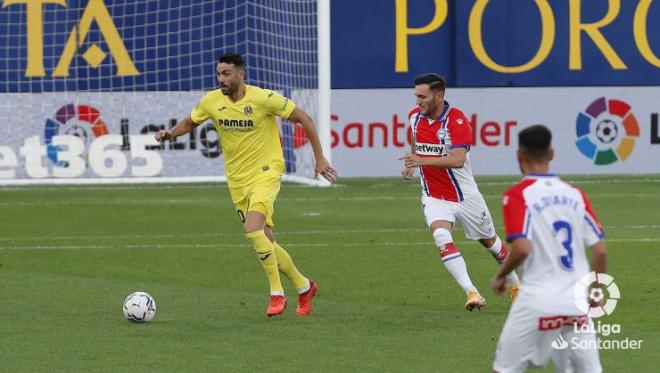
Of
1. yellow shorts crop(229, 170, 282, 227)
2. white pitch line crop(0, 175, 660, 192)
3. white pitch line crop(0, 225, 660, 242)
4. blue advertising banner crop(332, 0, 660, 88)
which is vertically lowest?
white pitch line crop(0, 225, 660, 242)

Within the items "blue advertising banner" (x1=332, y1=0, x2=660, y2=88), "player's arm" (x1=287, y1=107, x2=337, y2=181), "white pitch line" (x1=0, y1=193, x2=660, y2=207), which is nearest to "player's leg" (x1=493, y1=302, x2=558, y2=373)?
"player's arm" (x1=287, y1=107, x2=337, y2=181)

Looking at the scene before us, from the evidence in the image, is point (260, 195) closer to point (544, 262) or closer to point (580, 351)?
point (544, 262)

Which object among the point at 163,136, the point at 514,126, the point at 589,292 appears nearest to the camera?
the point at 589,292

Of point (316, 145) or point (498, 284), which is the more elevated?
point (316, 145)

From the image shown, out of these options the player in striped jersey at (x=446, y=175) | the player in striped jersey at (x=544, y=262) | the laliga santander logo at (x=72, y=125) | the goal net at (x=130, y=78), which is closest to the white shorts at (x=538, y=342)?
the player in striped jersey at (x=544, y=262)

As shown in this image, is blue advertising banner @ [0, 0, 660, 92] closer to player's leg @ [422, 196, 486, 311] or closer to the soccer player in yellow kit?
the soccer player in yellow kit

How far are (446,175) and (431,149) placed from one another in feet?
0.87

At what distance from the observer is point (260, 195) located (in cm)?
1238

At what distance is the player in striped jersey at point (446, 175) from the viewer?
12336 mm

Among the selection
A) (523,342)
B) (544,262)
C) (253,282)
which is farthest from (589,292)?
(253,282)

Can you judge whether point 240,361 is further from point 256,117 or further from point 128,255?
point 128,255

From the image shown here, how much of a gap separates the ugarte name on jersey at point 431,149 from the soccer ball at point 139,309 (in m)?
2.62

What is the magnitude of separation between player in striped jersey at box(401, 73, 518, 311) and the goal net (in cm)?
1226

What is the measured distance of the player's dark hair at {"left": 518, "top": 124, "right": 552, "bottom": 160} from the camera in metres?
7.35
